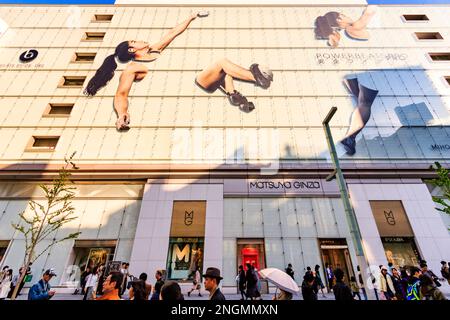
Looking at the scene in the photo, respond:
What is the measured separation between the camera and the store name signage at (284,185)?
1803 centimetres

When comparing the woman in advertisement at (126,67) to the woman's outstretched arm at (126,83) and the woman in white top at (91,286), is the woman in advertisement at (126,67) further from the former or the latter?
the woman in white top at (91,286)

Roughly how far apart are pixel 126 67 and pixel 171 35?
6253 millimetres

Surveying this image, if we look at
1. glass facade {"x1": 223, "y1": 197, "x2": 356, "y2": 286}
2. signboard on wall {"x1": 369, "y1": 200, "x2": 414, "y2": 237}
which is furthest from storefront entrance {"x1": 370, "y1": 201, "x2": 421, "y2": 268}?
glass facade {"x1": 223, "y1": 197, "x2": 356, "y2": 286}

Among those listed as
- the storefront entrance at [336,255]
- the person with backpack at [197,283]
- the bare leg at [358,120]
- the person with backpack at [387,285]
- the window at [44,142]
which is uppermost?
the bare leg at [358,120]

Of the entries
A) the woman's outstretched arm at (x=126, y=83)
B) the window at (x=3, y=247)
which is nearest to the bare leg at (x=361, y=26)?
the woman's outstretched arm at (x=126, y=83)

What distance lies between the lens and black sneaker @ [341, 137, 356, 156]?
19.3 metres

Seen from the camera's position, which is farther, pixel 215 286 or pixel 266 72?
pixel 266 72

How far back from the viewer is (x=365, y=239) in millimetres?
15930

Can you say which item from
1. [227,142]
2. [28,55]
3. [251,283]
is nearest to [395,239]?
[251,283]

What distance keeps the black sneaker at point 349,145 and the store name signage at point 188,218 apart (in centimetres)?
1312

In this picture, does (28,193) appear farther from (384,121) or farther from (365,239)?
(384,121)

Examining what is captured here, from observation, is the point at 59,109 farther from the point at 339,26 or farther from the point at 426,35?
the point at 426,35

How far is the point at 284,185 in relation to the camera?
59.5 feet
